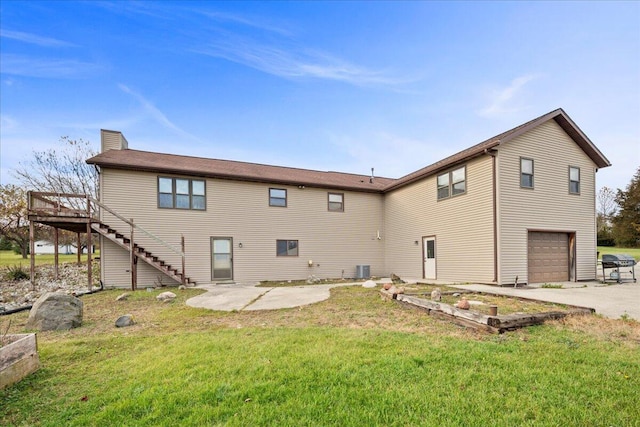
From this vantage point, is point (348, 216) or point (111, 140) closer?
point (111, 140)

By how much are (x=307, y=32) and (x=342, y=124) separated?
252 inches

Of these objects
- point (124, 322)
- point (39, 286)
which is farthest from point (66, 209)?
point (124, 322)

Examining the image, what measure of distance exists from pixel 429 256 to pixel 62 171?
1011 inches

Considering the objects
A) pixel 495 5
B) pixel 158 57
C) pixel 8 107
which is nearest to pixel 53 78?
pixel 8 107

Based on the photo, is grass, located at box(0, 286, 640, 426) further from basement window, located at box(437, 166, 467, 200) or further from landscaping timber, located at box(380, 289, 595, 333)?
basement window, located at box(437, 166, 467, 200)

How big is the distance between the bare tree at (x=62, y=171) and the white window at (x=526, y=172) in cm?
2544

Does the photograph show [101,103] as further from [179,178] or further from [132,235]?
[132,235]

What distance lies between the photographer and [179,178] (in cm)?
1273

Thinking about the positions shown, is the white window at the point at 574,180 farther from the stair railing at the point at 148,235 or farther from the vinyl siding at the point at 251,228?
the stair railing at the point at 148,235

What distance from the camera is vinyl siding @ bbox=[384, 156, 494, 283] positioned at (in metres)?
10.8

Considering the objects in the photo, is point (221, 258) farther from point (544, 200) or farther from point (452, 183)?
point (544, 200)

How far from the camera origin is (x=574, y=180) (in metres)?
12.3

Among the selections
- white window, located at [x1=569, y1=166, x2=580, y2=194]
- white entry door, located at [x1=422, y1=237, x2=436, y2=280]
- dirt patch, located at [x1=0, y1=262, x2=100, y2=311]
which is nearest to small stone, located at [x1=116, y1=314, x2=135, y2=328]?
dirt patch, located at [x1=0, y1=262, x2=100, y2=311]

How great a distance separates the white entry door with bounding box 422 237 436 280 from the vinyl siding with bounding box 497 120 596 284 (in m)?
3.01
